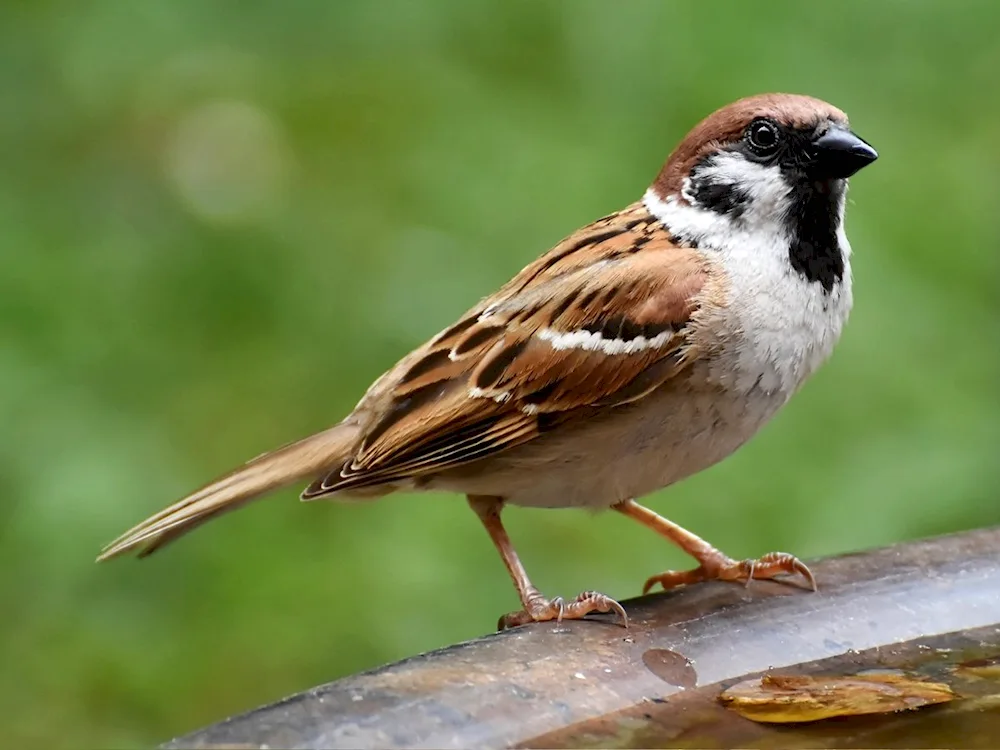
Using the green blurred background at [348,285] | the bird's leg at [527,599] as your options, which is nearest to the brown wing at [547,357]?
the bird's leg at [527,599]

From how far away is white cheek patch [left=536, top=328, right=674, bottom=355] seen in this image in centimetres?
252

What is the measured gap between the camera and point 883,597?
7.36 ft

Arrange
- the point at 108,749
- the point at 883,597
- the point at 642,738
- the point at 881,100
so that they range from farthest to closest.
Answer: the point at 881,100, the point at 108,749, the point at 883,597, the point at 642,738

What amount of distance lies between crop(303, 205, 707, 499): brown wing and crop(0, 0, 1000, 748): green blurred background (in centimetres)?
76

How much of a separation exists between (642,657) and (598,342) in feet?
2.29

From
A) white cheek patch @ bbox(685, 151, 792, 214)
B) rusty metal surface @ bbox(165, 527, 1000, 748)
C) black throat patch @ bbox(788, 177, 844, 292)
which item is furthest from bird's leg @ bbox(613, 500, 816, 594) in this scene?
white cheek patch @ bbox(685, 151, 792, 214)

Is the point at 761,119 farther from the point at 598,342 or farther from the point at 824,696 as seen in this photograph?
the point at 824,696

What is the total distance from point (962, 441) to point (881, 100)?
1.49m

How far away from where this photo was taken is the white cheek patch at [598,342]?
2.52 m

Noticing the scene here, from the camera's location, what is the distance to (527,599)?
8.56 ft

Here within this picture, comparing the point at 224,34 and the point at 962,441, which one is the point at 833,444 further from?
Result: the point at 224,34

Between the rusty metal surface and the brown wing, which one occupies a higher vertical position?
the brown wing

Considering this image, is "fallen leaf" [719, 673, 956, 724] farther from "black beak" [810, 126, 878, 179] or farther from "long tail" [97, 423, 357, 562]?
"long tail" [97, 423, 357, 562]

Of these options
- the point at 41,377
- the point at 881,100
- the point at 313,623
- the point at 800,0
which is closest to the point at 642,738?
the point at 313,623
